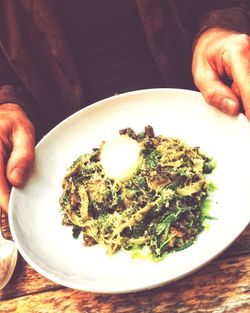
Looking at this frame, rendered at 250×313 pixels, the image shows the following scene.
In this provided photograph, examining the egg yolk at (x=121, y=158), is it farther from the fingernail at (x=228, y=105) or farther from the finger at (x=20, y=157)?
the fingernail at (x=228, y=105)

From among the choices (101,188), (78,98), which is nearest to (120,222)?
(101,188)

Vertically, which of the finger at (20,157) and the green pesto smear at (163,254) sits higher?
the finger at (20,157)

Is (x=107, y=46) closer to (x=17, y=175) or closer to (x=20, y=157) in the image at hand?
(x=20, y=157)

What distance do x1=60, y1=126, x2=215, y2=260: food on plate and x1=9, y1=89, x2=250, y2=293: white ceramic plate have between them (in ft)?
0.17

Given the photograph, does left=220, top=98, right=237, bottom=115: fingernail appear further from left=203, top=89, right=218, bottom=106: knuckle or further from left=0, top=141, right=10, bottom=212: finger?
left=0, top=141, right=10, bottom=212: finger

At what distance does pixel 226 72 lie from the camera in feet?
6.50

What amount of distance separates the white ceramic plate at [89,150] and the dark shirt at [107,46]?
521mm

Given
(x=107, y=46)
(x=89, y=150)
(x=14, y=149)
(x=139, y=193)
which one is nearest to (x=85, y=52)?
(x=107, y=46)

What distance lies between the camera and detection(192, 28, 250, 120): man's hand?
1806mm

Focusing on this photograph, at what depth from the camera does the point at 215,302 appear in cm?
159

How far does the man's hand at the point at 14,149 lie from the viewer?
6.84 ft

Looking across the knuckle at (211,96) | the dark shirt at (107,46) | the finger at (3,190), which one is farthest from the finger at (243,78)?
the finger at (3,190)

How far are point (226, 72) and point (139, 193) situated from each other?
688 mm

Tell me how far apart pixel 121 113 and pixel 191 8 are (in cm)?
96
